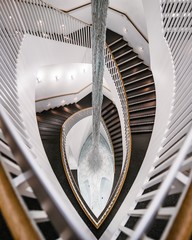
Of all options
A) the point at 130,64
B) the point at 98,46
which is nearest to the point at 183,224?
the point at 98,46

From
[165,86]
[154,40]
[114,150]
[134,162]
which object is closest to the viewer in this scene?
[165,86]

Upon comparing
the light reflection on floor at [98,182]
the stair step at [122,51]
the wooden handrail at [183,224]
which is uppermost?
the stair step at [122,51]

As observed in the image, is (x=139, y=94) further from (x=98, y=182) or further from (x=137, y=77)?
(x=98, y=182)

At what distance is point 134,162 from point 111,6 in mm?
7335

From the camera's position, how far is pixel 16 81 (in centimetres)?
427

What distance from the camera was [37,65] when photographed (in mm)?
6859

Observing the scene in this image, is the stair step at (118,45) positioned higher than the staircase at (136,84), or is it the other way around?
the stair step at (118,45)

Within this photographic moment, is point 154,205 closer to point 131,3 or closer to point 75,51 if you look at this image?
point 75,51

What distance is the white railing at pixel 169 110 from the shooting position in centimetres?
171

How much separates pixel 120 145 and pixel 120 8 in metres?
6.22

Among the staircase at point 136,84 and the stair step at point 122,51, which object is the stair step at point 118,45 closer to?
the staircase at point 136,84

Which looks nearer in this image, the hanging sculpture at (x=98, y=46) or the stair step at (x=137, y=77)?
the hanging sculpture at (x=98, y=46)

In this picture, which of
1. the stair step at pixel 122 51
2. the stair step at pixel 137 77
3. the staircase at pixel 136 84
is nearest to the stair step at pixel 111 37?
the staircase at pixel 136 84

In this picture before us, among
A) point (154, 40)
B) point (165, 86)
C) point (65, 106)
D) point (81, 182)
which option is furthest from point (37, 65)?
point (81, 182)
